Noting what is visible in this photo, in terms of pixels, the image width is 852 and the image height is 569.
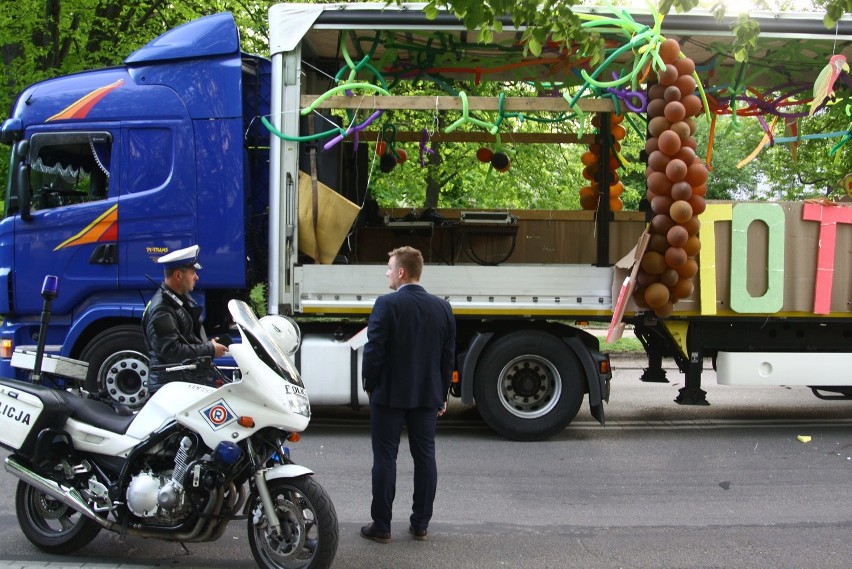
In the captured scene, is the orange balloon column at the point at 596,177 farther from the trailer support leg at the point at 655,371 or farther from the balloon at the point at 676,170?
the balloon at the point at 676,170

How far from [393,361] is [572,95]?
12.7ft

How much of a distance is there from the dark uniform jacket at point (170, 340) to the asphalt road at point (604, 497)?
982mm

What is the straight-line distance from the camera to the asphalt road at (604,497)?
503cm

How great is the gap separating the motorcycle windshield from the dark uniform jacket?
0.51 m

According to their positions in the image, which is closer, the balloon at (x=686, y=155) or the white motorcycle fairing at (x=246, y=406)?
the white motorcycle fairing at (x=246, y=406)

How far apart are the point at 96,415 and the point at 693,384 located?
540 centimetres

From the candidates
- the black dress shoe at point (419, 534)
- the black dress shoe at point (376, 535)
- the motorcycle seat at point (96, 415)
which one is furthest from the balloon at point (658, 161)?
the motorcycle seat at point (96, 415)

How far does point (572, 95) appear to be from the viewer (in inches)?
313

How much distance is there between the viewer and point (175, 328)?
4840 millimetres

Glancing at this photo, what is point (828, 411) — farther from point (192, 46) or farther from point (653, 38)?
point (192, 46)

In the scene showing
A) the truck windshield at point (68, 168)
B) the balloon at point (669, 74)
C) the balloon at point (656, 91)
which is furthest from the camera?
the truck windshield at point (68, 168)

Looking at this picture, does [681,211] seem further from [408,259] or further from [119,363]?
[119,363]

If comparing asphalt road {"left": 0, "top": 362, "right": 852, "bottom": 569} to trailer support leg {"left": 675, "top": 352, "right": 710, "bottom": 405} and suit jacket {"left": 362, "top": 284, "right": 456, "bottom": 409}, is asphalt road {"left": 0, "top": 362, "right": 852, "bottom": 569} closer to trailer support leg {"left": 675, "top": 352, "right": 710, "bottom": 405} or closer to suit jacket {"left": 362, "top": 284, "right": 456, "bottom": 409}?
trailer support leg {"left": 675, "top": 352, "right": 710, "bottom": 405}

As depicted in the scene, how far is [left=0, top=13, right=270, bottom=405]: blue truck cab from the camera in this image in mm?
7969
